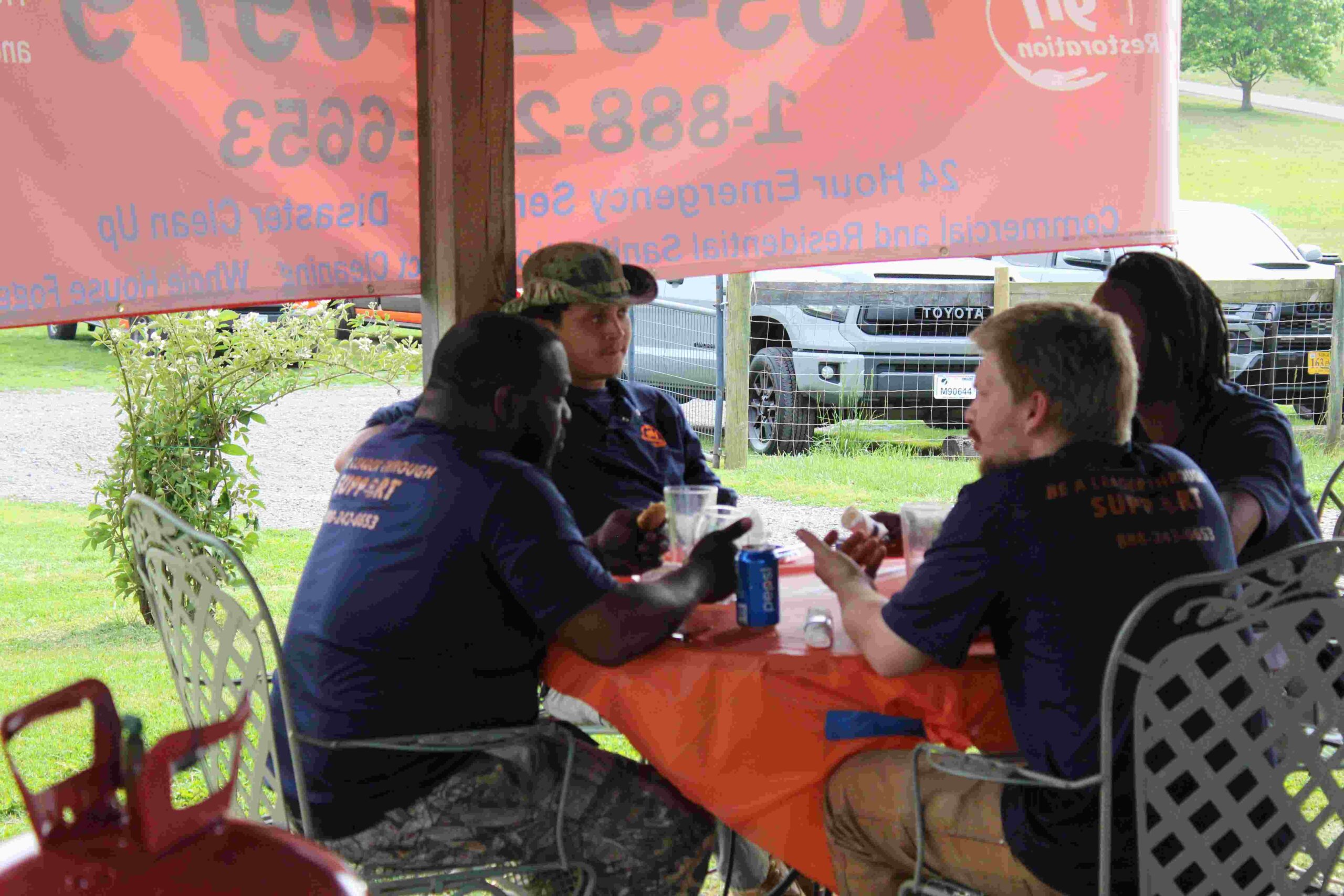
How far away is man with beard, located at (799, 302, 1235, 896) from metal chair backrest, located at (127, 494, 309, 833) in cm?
97

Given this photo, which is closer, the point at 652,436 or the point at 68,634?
the point at 652,436

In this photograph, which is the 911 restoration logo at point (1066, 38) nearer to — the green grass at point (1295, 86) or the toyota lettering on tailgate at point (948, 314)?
the toyota lettering on tailgate at point (948, 314)

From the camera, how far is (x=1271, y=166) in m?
29.3

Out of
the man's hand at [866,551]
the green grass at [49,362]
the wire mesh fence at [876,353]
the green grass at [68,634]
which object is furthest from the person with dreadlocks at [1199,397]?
the green grass at [49,362]

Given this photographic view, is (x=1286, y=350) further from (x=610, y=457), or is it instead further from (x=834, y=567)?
(x=834, y=567)

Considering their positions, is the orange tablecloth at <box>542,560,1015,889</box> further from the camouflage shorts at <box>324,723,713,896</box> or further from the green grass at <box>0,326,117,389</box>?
the green grass at <box>0,326,117,389</box>

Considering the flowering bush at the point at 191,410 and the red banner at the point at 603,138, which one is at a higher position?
the red banner at the point at 603,138

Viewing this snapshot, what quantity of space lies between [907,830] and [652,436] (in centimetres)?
160

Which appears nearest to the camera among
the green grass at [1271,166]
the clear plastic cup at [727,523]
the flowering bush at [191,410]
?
the clear plastic cup at [727,523]

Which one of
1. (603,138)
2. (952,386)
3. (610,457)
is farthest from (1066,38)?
(952,386)

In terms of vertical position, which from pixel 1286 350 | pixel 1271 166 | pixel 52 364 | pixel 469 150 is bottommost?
pixel 52 364

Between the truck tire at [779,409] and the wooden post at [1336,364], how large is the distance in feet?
11.7

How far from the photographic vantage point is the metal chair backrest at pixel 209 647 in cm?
228

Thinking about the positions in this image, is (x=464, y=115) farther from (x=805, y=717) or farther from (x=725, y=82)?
(x=805, y=717)
